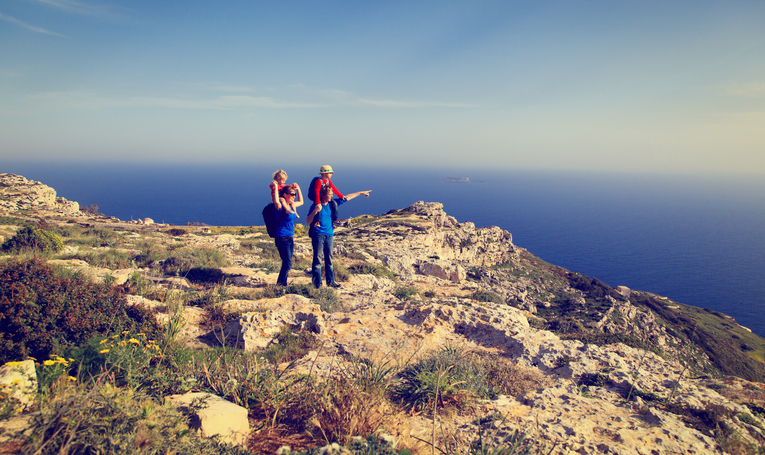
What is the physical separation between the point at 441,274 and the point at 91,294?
623 inches

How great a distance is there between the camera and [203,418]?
2525 mm

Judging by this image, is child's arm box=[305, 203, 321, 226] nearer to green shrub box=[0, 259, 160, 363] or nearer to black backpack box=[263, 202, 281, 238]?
black backpack box=[263, 202, 281, 238]

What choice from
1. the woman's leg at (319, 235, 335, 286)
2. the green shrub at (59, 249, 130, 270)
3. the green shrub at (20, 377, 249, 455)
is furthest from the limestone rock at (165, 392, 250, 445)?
the green shrub at (59, 249, 130, 270)

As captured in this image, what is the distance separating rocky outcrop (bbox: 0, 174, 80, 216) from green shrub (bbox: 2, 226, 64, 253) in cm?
3049

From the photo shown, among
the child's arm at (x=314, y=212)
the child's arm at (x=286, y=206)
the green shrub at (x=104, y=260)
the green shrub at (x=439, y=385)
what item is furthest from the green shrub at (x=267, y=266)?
the green shrub at (x=439, y=385)

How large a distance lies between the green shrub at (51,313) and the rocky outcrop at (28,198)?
39606 mm

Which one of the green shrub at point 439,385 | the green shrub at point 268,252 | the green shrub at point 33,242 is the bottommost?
the green shrub at point 268,252

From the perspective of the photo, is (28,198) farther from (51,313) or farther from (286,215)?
(51,313)

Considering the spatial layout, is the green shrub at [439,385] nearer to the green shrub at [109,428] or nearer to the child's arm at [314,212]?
the green shrub at [109,428]

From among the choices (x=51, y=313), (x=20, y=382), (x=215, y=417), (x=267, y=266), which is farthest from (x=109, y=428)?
(x=267, y=266)

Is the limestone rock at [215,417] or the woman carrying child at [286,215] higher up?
the woman carrying child at [286,215]

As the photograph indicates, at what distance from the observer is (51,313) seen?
12.0 ft

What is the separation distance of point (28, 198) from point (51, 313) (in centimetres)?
4629

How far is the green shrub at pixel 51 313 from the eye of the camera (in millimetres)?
3383
